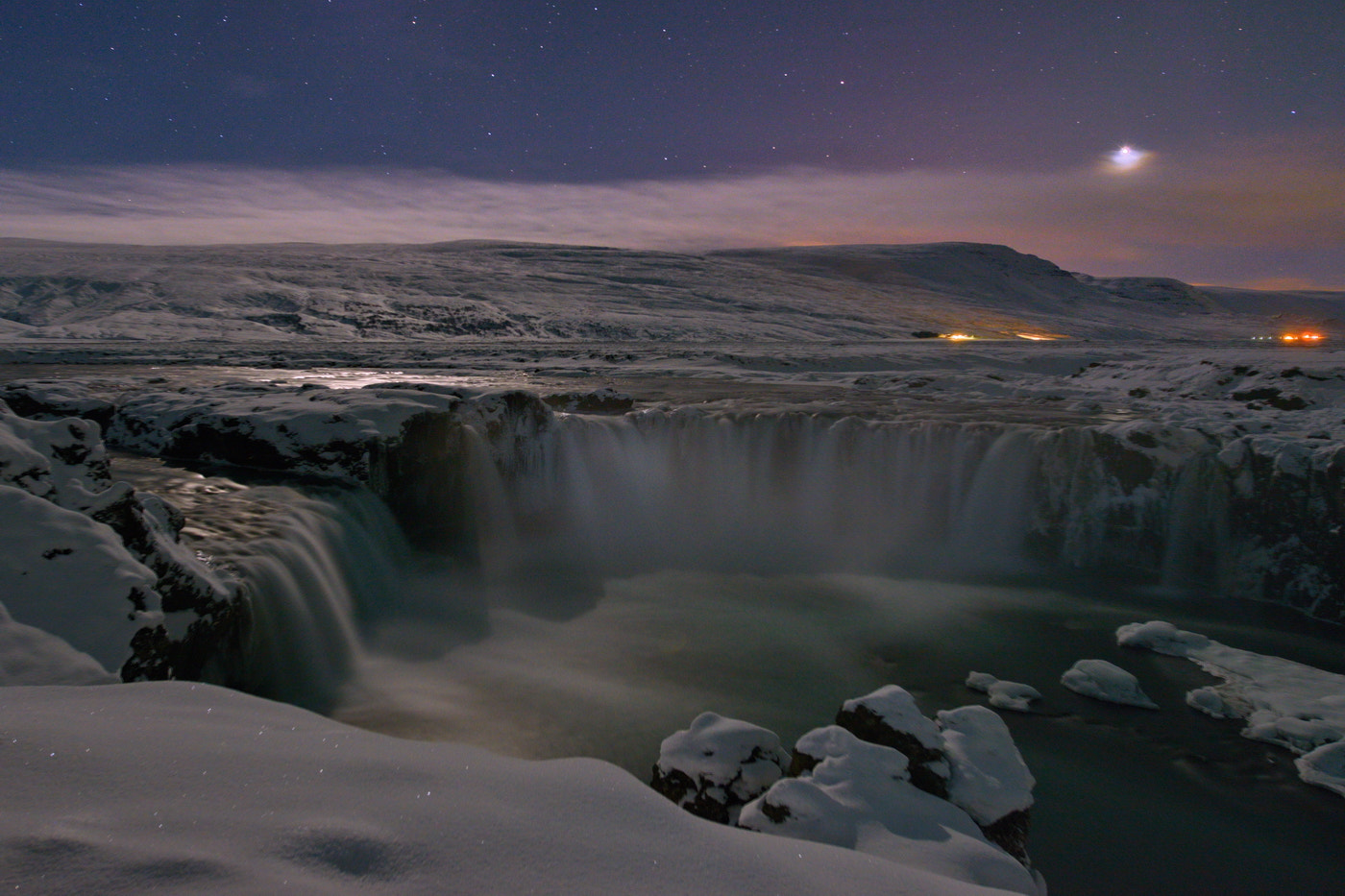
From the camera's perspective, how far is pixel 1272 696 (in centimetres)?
639

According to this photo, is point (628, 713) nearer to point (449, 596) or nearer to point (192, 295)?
point (449, 596)

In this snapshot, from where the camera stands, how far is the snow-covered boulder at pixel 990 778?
12.5ft

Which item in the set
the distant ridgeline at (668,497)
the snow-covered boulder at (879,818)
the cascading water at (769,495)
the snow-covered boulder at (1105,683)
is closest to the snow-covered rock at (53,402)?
the distant ridgeline at (668,497)

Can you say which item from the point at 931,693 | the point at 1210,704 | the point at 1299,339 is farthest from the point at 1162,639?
the point at 1299,339

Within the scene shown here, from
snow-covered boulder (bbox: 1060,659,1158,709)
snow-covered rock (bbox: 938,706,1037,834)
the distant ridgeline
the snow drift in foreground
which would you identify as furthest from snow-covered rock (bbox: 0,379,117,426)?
snow-covered boulder (bbox: 1060,659,1158,709)

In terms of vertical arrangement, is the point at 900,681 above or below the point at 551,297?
below

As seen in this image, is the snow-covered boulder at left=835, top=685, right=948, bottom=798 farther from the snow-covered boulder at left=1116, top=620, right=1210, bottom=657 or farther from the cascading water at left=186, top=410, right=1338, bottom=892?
the snow-covered boulder at left=1116, top=620, right=1210, bottom=657

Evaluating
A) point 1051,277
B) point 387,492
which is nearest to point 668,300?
point 387,492

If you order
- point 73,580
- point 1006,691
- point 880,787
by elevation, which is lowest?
point 1006,691

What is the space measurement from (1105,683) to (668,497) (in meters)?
6.69

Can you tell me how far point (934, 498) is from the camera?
11.0 m

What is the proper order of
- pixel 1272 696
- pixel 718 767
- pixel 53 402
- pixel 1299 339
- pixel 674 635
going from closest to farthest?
1. pixel 718 767
2. pixel 1272 696
3. pixel 674 635
4. pixel 53 402
5. pixel 1299 339

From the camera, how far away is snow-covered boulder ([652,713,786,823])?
380cm

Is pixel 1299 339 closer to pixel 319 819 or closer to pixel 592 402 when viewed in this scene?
pixel 592 402
